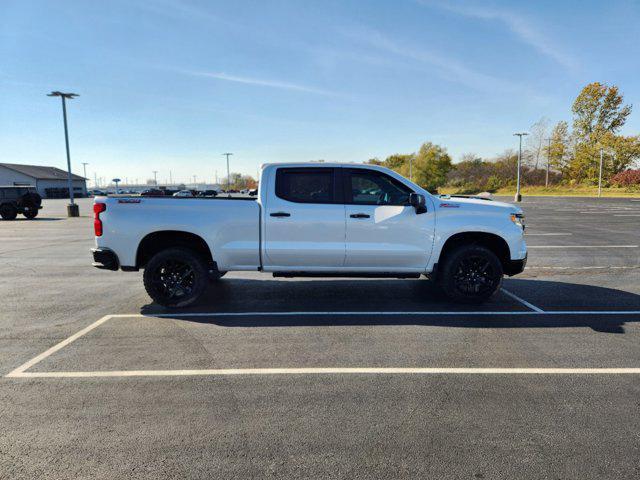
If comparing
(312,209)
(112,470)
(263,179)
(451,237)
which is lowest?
(112,470)

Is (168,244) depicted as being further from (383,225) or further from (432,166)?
(432,166)

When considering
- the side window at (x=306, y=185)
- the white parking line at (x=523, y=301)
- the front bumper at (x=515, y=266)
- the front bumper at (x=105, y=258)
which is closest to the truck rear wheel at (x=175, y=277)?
the front bumper at (x=105, y=258)

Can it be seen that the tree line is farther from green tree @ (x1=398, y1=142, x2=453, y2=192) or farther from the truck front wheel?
the truck front wheel

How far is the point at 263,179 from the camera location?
20.1 ft

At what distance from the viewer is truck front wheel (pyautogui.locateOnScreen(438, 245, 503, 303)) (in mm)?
6090

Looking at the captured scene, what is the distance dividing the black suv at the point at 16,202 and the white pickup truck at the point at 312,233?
77.5 ft

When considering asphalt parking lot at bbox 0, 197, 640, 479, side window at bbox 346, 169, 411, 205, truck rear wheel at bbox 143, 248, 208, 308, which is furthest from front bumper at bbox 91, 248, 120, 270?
side window at bbox 346, 169, 411, 205

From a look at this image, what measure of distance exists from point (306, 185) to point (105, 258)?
3103 millimetres

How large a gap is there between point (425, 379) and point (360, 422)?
98 centimetres

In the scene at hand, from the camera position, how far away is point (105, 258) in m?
5.97

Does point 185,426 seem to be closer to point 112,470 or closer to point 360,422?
point 112,470

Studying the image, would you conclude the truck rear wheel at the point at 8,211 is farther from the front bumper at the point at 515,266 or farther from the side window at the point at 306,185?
the front bumper at the point at 515,266

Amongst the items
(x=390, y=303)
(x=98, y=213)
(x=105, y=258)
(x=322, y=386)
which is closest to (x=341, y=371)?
(x=322, y=386)

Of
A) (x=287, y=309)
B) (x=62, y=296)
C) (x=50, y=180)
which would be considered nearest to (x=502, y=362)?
(x=287, y=309)
